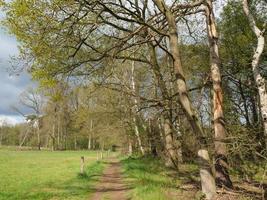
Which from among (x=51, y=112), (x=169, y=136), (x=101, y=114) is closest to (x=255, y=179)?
(x=169, y=136)

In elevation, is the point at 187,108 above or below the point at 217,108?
below

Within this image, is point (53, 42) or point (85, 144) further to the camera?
point (85, 144)

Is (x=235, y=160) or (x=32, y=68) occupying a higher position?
(x=32, y=68)

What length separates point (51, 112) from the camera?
97.4 meters

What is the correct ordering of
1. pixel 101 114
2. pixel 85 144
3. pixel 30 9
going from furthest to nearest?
pixel 85 144
pixel 101 114
pixel 30 9

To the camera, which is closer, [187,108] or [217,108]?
[187,108]

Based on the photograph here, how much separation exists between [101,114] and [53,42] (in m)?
27.7

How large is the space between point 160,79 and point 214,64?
732 cm

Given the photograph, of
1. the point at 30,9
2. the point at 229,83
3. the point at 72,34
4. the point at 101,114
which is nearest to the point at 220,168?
the point at 72,34

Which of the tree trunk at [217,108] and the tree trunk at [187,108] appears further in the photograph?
the tree trunk at [217,108]

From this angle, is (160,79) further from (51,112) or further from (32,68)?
(51,112)

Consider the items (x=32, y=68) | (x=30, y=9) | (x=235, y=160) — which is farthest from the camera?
(x=235, y=160)

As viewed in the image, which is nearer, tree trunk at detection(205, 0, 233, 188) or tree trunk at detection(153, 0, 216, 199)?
tree trunk at detection(153, 0, 216, 199)

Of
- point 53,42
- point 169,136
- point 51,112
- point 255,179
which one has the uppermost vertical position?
point 51,112
